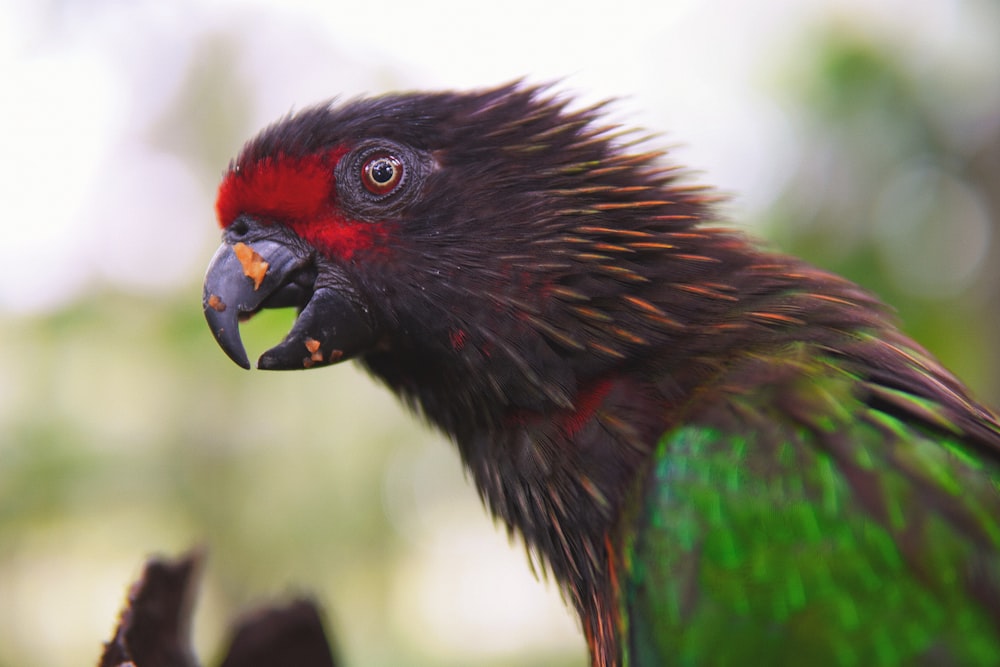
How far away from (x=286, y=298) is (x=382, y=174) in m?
0.52

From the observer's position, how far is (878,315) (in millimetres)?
2617

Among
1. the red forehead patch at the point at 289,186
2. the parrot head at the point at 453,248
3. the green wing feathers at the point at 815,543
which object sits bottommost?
the green wing feathers at the point at 815,543

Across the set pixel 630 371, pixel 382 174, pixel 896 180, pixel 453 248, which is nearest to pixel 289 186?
pixel 382 174

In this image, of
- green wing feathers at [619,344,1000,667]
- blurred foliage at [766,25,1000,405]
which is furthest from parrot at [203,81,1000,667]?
blurred foliage at [766,25,1000,405]

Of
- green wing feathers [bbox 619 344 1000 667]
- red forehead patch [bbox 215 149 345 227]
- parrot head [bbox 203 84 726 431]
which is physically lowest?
green wing feathers [bbox 619 344 1000 667]

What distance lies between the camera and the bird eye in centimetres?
250

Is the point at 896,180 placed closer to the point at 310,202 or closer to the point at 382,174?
the point at 382,174

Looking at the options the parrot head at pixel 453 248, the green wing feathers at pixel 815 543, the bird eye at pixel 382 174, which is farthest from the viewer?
the bird eye at pixel 382 174

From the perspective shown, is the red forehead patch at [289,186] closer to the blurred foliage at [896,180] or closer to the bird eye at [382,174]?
the bird eye at [382,174]

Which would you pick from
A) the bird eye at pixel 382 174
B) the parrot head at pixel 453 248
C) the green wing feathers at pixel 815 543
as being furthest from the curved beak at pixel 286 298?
the green wing feathers at pixel 815 543

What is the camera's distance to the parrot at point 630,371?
189 centimetres

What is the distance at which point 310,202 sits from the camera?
2.50 meters

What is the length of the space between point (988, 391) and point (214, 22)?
1724 centimetres

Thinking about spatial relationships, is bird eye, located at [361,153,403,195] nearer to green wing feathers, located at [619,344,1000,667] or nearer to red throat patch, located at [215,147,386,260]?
red throat patch, located at [215,147,386,260]
